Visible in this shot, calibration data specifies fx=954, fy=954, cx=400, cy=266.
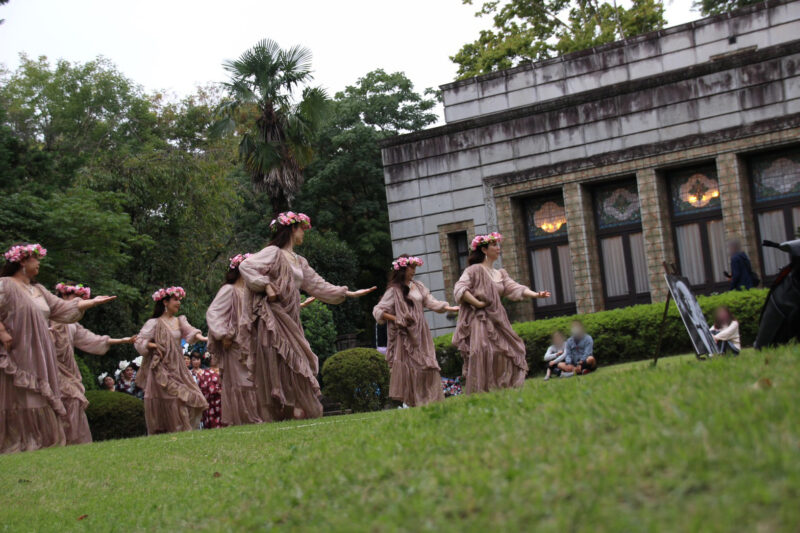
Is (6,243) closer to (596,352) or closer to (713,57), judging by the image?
(596,352)

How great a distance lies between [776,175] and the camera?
23062mm

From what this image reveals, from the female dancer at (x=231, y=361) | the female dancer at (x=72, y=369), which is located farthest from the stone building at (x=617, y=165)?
the female dancer at (x=72, y=369)

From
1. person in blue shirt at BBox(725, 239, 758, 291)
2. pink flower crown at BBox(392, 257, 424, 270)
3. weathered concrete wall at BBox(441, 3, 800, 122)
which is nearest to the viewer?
pink flower crown at BBox(392, 257, 424, 270)

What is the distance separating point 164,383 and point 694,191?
1441 centimetres

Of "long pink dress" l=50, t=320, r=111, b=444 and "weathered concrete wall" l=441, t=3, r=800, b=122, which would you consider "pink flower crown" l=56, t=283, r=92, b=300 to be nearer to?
"long pink dress" l=50, t=320, r=111, b=444

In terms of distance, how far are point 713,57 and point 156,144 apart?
28.2 meters

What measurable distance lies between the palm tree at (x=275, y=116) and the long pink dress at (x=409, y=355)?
1346cm

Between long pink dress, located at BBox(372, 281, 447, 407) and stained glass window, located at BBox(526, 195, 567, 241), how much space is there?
32.4 feet

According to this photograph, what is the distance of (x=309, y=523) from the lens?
15.8 feet

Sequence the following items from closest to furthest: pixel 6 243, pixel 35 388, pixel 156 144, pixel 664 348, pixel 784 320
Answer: pixel 784 320 → pixel 35 388 → pixel 664 348 → pixel 6 243 → pixel 156 144

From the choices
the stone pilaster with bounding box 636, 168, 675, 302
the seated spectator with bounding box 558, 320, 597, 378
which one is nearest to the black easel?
the seated spectator with bounding box 558, 320, 597, 378

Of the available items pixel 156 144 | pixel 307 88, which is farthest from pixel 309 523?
pixel 156 144

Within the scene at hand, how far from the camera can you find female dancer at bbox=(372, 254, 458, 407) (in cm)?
1686

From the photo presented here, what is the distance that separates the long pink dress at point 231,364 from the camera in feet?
50.9
